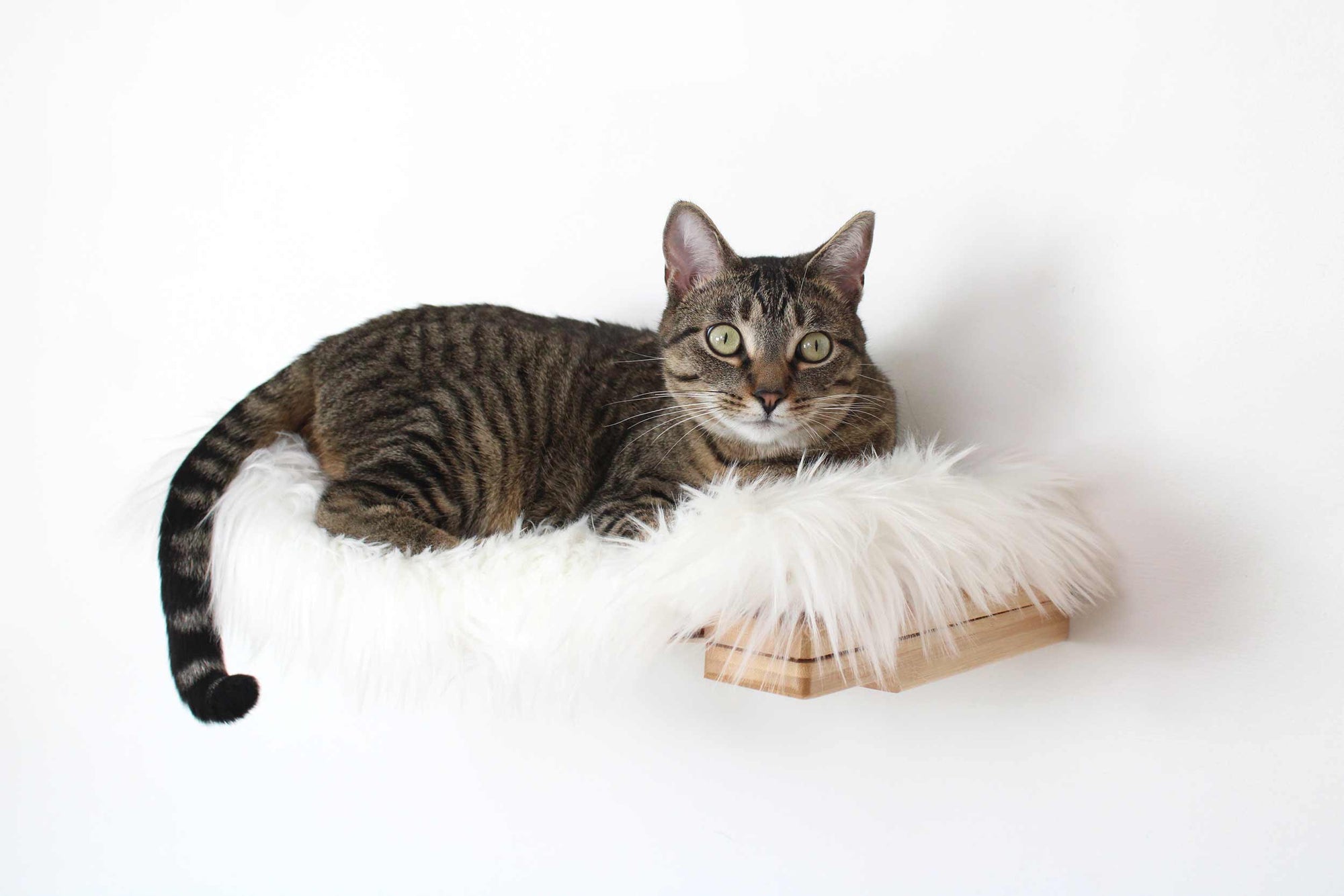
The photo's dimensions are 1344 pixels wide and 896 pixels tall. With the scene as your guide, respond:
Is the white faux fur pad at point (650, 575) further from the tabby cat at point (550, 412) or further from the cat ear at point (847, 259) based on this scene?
the cat ear at point (847, 259)

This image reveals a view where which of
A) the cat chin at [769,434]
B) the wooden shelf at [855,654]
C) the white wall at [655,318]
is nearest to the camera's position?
the wooden shelf at [855,654]

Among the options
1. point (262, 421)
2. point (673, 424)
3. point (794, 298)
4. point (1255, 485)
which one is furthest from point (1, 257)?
point (1255, 485)

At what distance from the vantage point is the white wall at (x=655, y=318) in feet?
3.26

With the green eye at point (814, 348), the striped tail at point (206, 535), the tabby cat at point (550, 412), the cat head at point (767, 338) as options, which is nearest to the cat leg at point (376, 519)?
the tabby cat at point (550, 412)

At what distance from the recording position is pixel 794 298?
1.13m

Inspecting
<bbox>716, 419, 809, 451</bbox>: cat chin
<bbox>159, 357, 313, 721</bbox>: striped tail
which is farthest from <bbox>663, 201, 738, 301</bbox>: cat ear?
<bbox>159, 357, 313, 721</bbox>: striped tail

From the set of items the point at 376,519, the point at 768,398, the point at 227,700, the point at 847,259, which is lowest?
the point at 227,700

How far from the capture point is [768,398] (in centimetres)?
107

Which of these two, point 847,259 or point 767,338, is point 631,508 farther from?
point 847,259

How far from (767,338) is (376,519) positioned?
564 mm

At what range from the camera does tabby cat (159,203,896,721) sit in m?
1.12

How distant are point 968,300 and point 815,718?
25.5 inches

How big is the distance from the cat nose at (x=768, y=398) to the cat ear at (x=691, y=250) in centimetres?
21

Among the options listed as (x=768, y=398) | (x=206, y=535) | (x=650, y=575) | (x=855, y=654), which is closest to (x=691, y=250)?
(x=768, y=398)
